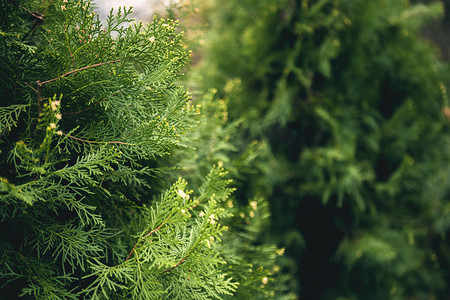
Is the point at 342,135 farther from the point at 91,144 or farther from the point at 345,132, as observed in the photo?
the point at 91,144

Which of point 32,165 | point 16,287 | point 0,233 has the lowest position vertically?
point 16,287

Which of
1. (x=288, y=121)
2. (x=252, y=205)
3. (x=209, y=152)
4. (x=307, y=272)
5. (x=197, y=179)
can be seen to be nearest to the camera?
(x=252, y=205)

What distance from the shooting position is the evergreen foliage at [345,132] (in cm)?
308

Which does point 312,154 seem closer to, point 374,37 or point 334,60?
point 334,60

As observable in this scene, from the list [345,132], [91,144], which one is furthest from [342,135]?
[91,144]

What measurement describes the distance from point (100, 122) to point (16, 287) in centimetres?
86

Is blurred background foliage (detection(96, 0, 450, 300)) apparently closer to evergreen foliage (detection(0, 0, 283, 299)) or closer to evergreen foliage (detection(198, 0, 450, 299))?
evergreen foliage (detection(198, 0, 450, 299))

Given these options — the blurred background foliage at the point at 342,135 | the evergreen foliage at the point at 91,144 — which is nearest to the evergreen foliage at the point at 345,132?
the blurred background foliage at the point at 342,135

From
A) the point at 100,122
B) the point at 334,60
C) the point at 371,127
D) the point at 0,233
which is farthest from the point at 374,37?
the point at 0,233

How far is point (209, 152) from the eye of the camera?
2.24m

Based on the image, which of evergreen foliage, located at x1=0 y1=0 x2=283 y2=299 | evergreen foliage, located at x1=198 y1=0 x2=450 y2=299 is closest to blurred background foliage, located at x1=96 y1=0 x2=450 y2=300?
evergreen foliage, located at x1=198 y1=0 x2=450 y2=299

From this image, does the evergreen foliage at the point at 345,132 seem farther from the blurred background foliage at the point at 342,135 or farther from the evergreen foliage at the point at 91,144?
the evergreen foliage at the point at 91,144

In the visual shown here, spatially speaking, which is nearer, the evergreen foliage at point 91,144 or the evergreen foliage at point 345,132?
the evergreen foliage at point 91,144

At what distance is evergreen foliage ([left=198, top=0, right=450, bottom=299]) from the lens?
308 centimetres
